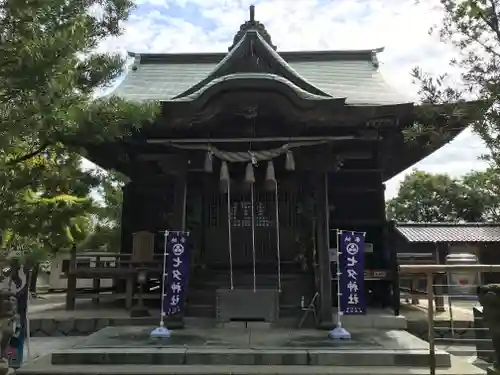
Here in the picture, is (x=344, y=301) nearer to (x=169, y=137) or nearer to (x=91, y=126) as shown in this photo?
(x=169, y=137)

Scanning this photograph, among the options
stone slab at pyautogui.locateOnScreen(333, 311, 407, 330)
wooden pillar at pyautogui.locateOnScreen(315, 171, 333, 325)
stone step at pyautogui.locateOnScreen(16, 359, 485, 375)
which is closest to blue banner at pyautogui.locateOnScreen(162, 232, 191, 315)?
stone step at pyautogui.locateOnScreen(16, 359, 485, 375)

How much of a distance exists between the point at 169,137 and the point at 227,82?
5.25ft

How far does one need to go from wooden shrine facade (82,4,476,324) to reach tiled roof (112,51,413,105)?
0.14 meters

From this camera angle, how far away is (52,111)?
3.90 metres

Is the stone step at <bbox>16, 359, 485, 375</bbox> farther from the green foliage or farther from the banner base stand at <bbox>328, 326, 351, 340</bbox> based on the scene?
the green foliage

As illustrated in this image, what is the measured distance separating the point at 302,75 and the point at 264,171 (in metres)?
4.58

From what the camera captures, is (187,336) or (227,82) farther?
(227,82)

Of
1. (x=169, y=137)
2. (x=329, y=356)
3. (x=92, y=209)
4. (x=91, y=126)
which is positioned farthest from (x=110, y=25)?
(x=329, y=356)

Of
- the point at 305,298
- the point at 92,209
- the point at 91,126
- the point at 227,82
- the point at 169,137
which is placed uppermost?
→ the point at 227,82

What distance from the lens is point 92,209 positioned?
16.4ft

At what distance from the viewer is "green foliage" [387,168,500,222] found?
3525 centimetres

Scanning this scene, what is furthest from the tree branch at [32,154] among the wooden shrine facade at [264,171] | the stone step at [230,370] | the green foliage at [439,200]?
the green foliage at [439,200]

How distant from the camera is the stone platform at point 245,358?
18.6 ft

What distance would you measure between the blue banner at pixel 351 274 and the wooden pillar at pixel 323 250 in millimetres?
384
